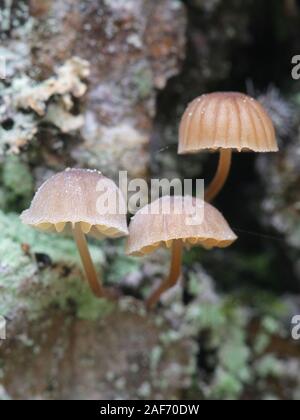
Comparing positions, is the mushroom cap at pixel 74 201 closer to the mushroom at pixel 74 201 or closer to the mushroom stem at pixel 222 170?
A: the mushroom at pixel 74 201

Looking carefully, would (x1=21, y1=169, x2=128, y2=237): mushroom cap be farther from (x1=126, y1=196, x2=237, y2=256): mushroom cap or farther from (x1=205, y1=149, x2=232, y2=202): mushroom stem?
(x1=205, y1=149, x2=232, y2=202): mushroom stem

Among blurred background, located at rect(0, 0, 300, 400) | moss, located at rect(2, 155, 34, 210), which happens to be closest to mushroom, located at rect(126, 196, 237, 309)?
blurred background, located at rect(0, 0, 300, 400)

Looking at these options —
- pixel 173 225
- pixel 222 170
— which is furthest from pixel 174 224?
pixel 222 170
